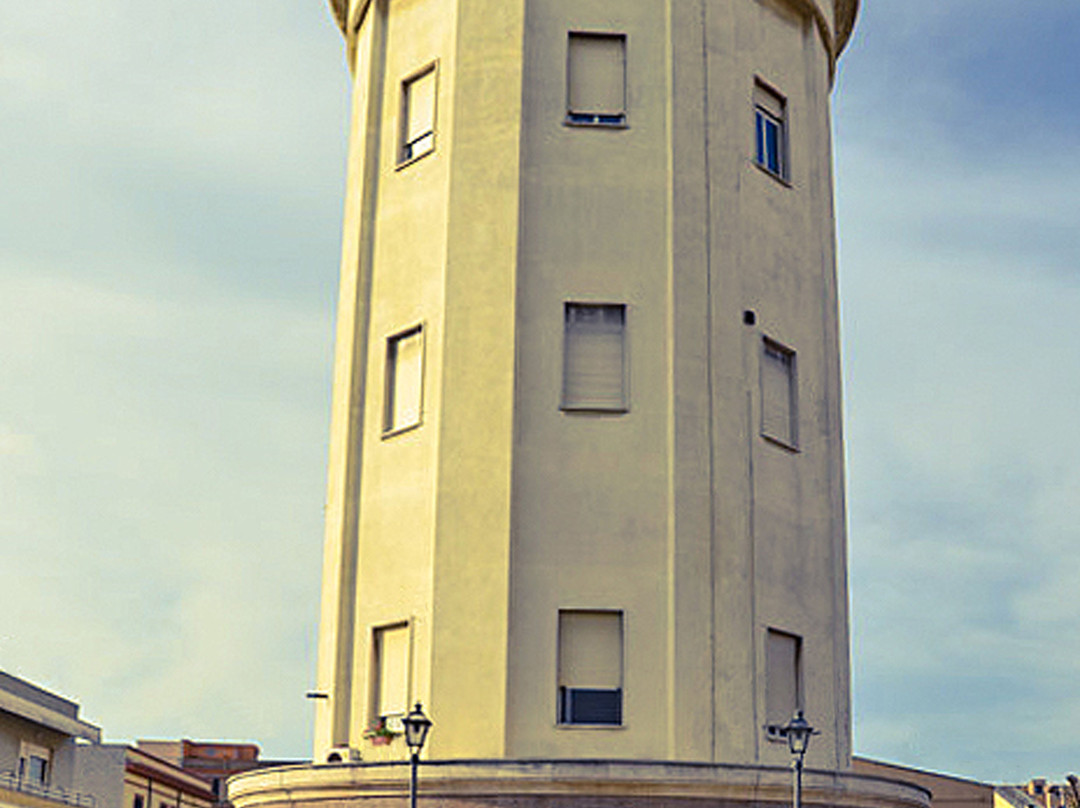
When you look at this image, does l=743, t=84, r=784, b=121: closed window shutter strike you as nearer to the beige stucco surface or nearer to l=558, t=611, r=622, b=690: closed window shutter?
the beige stucco surface

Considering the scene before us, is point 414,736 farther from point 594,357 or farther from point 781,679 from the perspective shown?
point 594,357

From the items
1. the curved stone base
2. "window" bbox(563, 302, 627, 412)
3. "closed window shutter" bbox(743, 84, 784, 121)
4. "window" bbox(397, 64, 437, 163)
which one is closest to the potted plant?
the curved stone base

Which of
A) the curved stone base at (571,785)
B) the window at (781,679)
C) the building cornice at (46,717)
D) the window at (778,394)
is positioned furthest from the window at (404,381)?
the building cornice at (46,717)

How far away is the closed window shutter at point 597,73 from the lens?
27.2m

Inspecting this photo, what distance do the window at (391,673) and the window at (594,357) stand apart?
4510 millimetres

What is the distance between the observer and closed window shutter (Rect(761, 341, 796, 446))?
27.1m

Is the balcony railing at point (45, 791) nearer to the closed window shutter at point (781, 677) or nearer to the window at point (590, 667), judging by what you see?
the window at point (590, 667)

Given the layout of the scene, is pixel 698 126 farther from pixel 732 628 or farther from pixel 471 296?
pixel 732 628

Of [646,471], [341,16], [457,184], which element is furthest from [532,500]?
[341,16]

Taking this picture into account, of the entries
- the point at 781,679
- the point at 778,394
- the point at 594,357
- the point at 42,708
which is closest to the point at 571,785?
the point at 781,679

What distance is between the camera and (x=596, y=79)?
27.4m

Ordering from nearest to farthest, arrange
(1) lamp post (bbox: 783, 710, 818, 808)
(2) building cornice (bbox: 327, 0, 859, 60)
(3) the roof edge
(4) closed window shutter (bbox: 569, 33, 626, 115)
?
1. (1) lamp post (bbox: 783, 710, 818, 808)
2. (4) closed window shutter (bbox: 569, 33, 626, 115)
3. (2) building cornice (bbox: 327, 0, 859, 60)
4. (3) the roof edge

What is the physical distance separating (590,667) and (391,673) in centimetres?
329

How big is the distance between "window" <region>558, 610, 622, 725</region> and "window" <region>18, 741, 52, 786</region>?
38.3 meters
